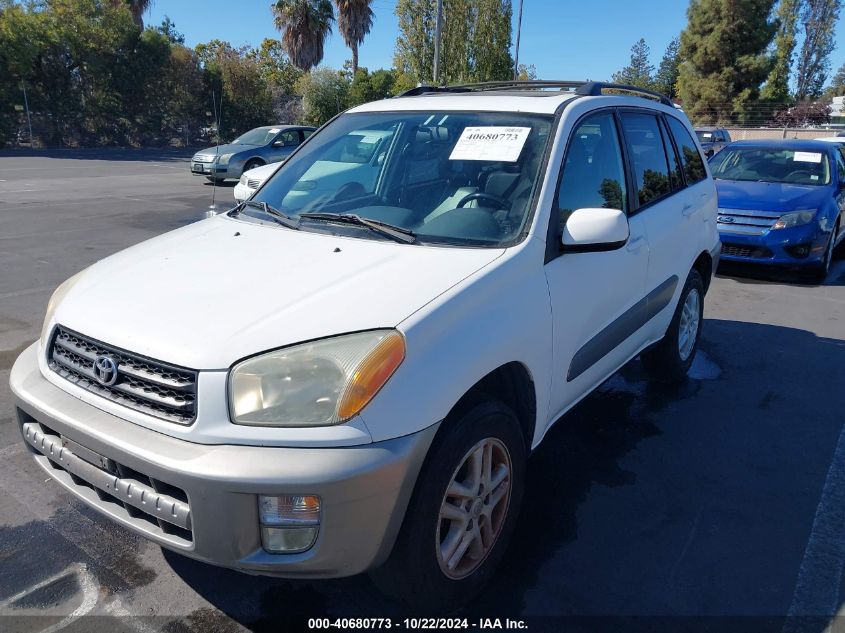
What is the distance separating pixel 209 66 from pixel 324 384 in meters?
37.3

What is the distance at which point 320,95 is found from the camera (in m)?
32.4

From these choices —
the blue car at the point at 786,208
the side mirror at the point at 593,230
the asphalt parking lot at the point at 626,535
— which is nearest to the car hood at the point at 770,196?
the blue car at the point at 786,208

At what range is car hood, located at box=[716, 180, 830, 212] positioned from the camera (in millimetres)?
7562

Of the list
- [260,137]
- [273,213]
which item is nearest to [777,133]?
[260,137]

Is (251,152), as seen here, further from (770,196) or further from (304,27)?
(304,27)

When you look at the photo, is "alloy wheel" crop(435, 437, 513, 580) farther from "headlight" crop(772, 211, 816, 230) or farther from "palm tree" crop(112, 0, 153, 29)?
"palm tree" crop(112, 0, 153, 29)

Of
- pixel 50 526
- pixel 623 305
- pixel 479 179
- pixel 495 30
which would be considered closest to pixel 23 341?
pixel 50 526

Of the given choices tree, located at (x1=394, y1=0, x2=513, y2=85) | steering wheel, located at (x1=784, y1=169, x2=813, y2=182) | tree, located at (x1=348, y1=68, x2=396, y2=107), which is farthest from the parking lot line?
tree, located at (x1=348, y1=68, x2=396, y2=107)

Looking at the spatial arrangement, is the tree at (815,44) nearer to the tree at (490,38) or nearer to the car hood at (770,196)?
the tree at (490,38)

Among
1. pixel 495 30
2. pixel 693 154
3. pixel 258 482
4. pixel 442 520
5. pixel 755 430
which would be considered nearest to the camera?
pixel 258 482

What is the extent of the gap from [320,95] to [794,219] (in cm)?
2822

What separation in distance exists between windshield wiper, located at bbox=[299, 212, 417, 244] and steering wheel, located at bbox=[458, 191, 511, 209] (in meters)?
0.31

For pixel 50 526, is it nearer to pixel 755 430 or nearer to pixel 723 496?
pixel 723 496

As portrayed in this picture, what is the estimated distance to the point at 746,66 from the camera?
37.1 metres
